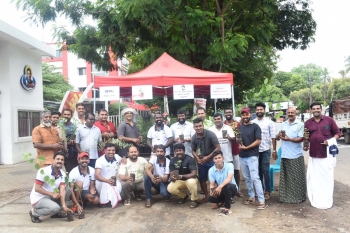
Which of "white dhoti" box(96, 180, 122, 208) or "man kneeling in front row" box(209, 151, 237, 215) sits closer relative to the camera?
"man kneeling in front row" box(209, 151, 237, 215)

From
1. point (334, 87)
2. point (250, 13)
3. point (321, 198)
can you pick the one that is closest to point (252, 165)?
point (321, 198)

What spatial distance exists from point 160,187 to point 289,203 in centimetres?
218

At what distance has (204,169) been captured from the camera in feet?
19.4

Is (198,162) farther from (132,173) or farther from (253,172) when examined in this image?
(132,173)

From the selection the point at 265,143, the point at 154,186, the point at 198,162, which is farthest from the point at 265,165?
the point at 154,186

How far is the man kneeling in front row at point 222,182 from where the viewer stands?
525 centimetres

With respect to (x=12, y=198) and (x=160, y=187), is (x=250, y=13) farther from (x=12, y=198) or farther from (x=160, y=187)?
(x=12, y=198)

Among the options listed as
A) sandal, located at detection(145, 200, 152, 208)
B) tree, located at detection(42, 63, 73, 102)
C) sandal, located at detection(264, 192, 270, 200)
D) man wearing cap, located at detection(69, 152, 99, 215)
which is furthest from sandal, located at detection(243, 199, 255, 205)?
tree, located at detection(42, 63, 73, 102)

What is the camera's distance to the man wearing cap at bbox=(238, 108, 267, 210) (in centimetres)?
555

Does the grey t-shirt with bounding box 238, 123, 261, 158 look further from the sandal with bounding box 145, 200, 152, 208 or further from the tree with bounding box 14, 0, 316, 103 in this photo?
the tree with bounding box 14, 0, 316, 103

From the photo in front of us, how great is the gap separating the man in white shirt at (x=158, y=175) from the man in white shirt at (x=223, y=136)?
0.97 meters

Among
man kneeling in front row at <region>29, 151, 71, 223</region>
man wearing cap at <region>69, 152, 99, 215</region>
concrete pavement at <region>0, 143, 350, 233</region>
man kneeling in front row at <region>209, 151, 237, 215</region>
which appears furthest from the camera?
man wearing cap at <region>69, 152, 99, 215</region>

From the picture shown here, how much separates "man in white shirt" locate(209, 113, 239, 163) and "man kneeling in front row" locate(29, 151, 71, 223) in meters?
2.60

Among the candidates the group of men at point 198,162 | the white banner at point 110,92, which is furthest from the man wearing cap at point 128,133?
the white banner at point 110,92
